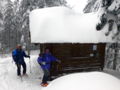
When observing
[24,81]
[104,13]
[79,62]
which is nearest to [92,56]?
[79,62]

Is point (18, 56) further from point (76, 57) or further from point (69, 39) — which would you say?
point (76, 57)

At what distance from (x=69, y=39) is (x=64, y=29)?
95 cm

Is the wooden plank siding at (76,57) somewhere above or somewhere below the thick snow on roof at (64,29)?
below

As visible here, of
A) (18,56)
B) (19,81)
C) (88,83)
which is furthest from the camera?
(18,56)

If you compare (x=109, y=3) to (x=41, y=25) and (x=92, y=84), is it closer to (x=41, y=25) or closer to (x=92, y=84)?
(x=41, y=25)

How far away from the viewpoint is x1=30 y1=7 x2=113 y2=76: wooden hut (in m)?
11.3

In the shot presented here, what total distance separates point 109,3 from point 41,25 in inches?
161

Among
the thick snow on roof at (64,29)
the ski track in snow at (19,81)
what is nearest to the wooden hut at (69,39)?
the thick snow on roof at (64,29)

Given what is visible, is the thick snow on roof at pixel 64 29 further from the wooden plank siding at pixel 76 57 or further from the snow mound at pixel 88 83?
the snow mound at pixel 88 83

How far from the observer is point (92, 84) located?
5586 millimetres

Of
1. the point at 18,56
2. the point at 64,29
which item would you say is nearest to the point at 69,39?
the point at 64,29

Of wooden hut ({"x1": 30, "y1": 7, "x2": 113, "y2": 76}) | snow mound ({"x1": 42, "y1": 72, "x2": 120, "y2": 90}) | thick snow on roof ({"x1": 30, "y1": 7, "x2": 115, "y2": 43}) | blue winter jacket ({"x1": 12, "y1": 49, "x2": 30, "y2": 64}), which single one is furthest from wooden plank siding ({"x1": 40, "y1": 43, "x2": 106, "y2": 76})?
snow mound ({"x1": 42, "y1": 72, "x2": 120, "y2": 90})

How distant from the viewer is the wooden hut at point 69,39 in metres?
11.3

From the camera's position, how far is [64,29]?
11805 millimetres
